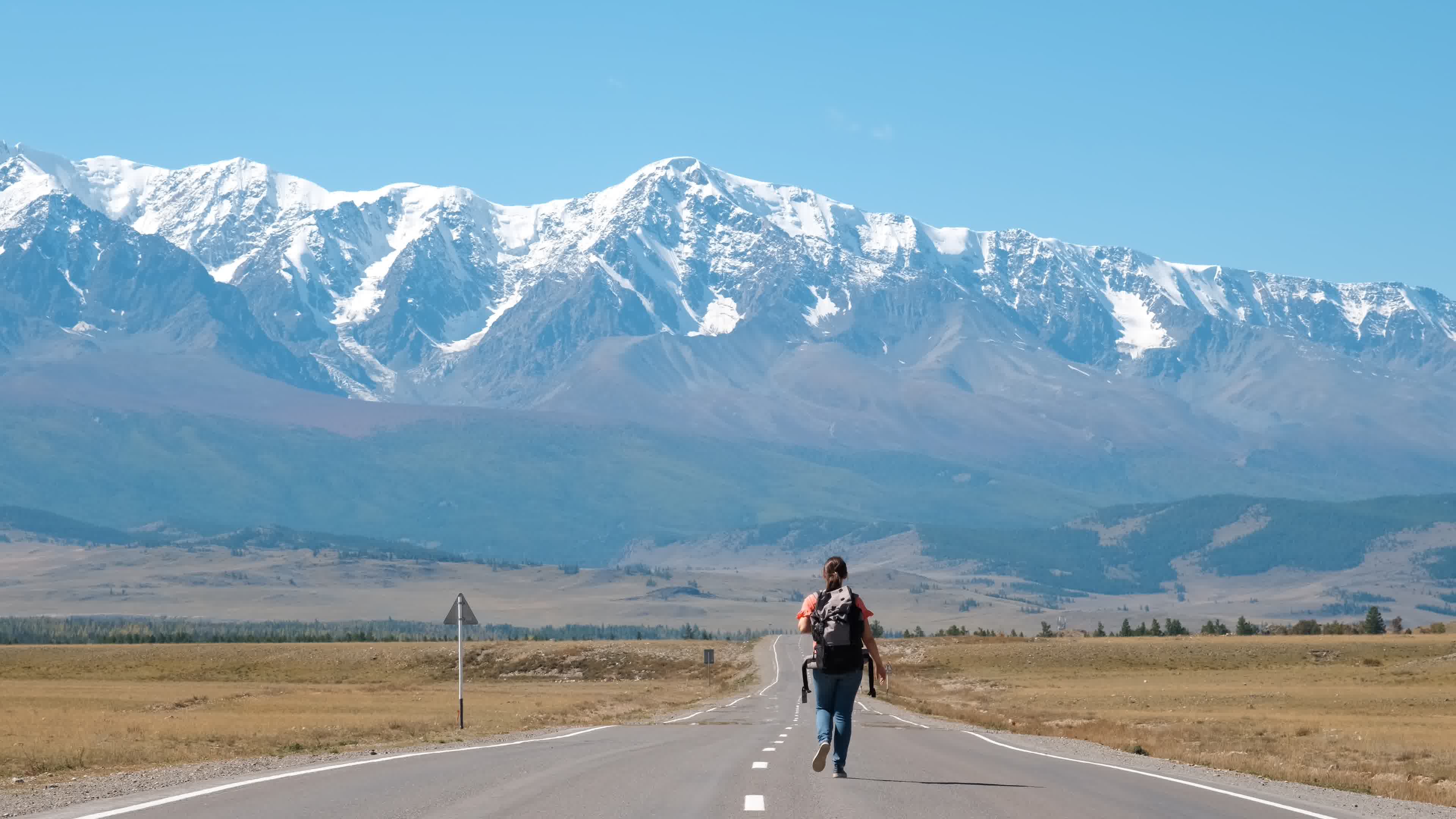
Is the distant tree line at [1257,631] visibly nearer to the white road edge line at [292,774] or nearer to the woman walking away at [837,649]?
the white road edge line at [292,774]

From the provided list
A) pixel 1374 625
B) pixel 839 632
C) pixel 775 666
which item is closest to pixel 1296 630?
pixel 1374 625

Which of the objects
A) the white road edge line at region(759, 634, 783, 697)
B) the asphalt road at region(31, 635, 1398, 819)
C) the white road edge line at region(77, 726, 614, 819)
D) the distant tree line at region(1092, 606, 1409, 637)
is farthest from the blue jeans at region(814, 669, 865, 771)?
the distant tree line at region(1092, 606, 1409, 637)

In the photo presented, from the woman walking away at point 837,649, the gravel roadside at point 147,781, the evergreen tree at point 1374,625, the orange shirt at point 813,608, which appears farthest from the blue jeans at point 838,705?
the evergreen tree at point 1374,625

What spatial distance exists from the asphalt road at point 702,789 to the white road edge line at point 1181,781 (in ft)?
0.28

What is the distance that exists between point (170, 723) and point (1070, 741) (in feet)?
82.4

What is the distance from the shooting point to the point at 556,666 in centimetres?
11906

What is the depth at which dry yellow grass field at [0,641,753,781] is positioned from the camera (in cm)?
3812

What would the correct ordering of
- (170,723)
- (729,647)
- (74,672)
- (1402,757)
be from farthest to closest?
(729,647), (74,672), (170,723), (1402,757)

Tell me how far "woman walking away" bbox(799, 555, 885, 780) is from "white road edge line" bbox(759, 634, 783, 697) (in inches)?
2277

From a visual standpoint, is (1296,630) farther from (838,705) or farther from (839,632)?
(839,632)

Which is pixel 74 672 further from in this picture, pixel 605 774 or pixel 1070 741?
pixel 605 774

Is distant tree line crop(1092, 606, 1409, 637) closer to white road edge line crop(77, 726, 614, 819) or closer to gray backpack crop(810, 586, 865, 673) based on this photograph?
white road edge line crop(77, 726, 614, 819)

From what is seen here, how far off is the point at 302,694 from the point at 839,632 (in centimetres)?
6417

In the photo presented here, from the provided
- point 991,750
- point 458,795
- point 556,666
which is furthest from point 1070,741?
point 556,666
